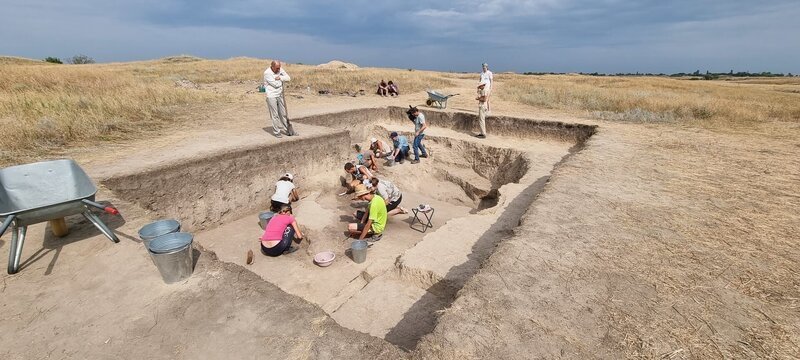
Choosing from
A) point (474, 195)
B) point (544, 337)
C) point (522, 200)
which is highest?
point (544, 337)

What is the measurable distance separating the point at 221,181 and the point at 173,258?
14.6 ft

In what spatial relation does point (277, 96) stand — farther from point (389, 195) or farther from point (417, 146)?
point (417, 146)

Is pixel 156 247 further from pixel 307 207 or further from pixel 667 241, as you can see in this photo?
pixel 667 241

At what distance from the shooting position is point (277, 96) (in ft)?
28.3

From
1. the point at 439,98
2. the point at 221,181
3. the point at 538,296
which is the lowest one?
the point at 221,181

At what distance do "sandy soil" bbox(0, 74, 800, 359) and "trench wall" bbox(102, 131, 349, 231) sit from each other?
1.15 metres

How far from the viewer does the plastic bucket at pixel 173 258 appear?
3.34m

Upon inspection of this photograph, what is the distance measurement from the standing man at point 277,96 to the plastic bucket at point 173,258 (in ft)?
17.0

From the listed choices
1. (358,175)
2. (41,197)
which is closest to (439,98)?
(358,175)

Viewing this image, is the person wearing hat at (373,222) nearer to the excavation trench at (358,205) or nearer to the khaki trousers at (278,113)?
the excavation trench at (358,205)

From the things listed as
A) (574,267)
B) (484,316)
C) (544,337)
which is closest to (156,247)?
(484,316)

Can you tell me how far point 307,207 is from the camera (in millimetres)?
7871

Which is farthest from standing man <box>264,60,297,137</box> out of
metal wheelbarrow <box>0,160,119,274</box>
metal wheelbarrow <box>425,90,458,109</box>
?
metal wheelbarrow <box>425,90,458,109</box>

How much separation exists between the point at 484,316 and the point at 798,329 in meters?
2.29
